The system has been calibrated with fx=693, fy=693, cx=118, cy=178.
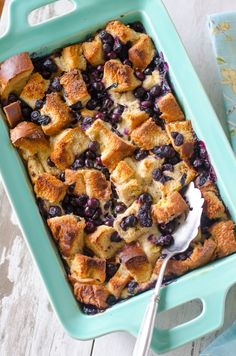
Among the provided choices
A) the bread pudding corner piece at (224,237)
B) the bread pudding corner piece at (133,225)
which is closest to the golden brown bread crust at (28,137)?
the bread pudding corner piece at (133,225)

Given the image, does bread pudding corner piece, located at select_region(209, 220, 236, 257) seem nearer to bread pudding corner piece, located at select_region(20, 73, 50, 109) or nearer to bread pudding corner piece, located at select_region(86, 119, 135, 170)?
bread pudding corner piece, located at select_region(86, 119, 135, 170)

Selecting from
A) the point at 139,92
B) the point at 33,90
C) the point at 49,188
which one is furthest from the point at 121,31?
the point at 49,188

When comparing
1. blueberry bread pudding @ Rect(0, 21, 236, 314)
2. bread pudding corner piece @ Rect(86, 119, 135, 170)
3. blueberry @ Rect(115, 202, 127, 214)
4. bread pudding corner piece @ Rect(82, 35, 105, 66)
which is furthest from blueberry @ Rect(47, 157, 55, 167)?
bread pudding corner piece @ Rect(82, 35, 105, 66)

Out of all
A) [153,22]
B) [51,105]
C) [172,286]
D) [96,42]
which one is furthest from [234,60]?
[172,286]

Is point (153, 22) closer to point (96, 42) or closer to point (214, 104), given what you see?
point (96, 42)

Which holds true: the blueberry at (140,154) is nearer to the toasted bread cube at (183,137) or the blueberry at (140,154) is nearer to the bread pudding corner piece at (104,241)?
the toasted bread cube at (183,137)

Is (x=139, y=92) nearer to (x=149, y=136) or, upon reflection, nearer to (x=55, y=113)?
(x=149, y=136)

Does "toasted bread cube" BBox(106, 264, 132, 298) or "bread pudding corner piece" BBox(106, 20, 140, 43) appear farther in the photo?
"bread pudding corner piece" BBox(106, 20, 140, 43)

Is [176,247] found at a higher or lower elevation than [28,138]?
lower
